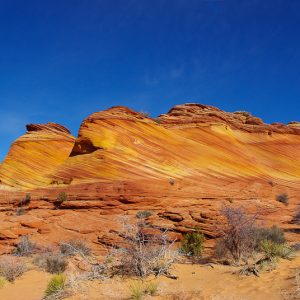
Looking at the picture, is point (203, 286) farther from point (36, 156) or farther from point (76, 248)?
point (36, 156)

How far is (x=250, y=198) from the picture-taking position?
29875 mm


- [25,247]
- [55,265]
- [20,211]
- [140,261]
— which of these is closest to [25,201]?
[20,211]

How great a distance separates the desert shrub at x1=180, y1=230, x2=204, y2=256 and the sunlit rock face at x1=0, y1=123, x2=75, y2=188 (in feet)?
63.0

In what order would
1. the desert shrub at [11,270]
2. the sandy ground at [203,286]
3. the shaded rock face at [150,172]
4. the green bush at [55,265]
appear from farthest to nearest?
the shaded rock face at [150,172], the green bush at [55,265], the desert shrub at [11,270], the sandy ground at [203,286]

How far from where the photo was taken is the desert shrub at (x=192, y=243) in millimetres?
15500

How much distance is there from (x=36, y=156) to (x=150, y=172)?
13955 mm

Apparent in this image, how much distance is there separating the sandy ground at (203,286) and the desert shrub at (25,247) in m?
5.20

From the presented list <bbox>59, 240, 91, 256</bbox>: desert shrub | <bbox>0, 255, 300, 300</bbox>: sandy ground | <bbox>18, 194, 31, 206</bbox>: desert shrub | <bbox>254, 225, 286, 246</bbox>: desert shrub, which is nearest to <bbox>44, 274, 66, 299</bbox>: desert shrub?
<bbox>0, 255, 300, 300</bbox>: sandy ground

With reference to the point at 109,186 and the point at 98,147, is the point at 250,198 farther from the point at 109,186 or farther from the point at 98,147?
the point at 98,147

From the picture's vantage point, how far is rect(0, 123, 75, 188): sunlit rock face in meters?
35.2

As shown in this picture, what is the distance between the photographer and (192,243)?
16.2m

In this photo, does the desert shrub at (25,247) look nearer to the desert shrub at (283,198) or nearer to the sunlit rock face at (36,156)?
the sunlit rock face at (36,156)

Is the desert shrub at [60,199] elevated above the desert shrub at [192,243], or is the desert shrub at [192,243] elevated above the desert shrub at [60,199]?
the desert shrub at [60,199]

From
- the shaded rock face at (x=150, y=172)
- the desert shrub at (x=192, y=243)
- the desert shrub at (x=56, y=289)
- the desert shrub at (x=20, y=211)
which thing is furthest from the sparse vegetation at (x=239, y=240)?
the desert shrub at (x=20, y=211)
